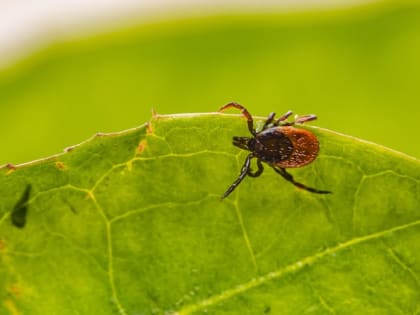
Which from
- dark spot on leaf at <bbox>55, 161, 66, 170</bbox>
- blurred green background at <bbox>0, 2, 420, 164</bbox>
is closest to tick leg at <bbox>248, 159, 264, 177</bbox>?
dark spot on leaf at <bbox>55, 161, 66, 170</bbox>

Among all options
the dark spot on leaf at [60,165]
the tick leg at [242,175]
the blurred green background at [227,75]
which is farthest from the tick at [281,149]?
the blurred green background at [227,75]

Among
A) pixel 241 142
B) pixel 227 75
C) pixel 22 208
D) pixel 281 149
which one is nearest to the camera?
pixel 22 208

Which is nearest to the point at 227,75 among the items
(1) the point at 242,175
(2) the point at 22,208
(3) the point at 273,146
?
(3) the point at 273,146

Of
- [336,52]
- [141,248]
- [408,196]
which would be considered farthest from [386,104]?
[141,248]

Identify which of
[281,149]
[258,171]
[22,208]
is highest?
[22,208]

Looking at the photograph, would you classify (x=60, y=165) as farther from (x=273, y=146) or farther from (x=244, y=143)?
(x=273, y=146)

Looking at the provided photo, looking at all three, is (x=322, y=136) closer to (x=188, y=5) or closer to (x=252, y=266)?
(x=252, y=266)
